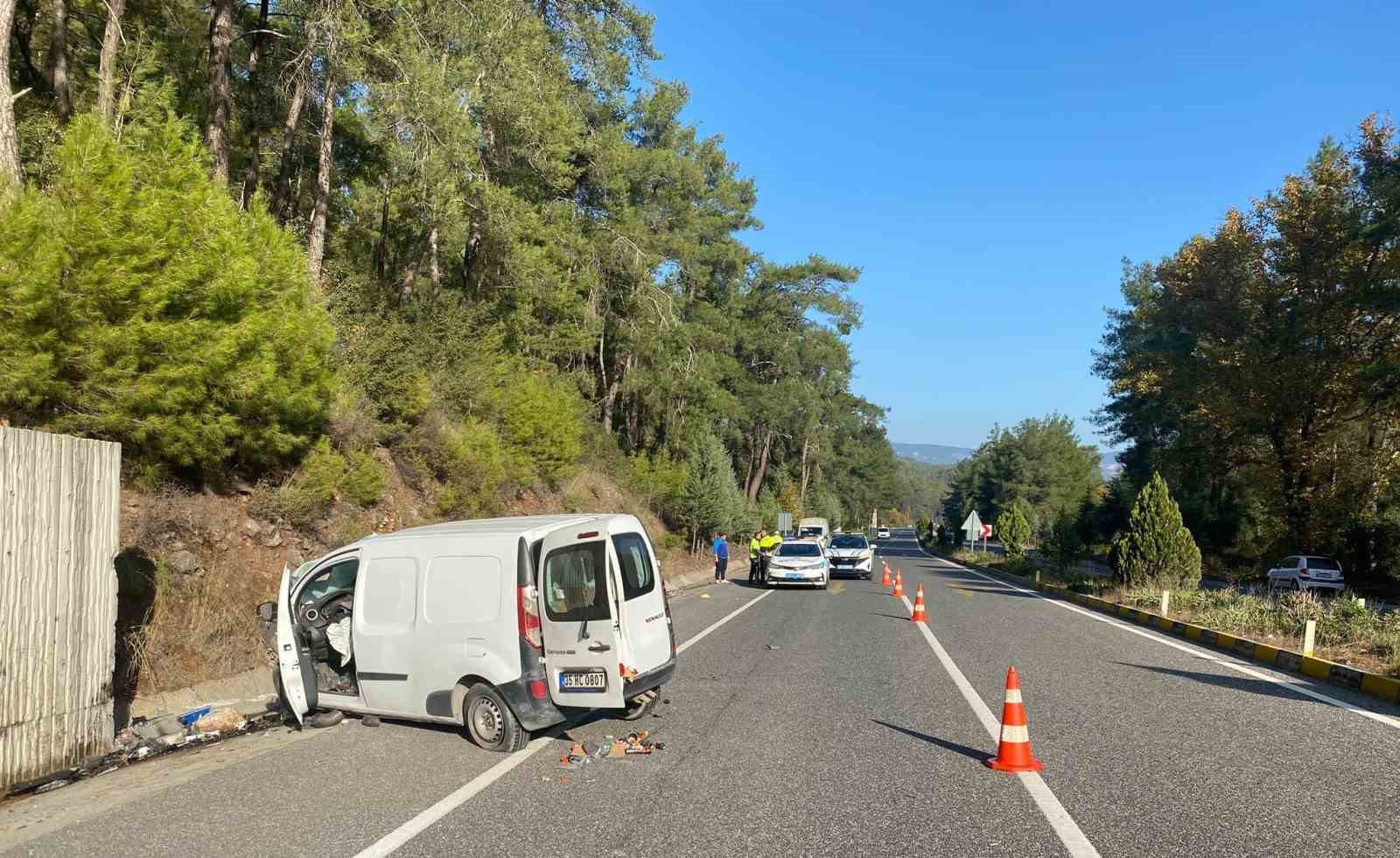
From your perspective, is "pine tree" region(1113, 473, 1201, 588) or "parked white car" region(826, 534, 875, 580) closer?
"pine tree" region(1113, 473, 1201, 588)

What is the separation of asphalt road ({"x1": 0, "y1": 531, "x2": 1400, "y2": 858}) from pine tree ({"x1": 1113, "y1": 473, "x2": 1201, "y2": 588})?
11.6 metres

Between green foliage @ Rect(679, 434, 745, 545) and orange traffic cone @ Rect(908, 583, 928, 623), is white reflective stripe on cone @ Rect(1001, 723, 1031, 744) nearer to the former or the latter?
orange traffic cone @ Rect(908, 583, 928, 623)

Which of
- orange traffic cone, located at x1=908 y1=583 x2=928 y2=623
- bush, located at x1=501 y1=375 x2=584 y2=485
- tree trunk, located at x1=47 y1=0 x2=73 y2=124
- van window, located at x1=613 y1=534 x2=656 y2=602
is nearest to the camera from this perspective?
van window, located at x1=613 y1=534 x2=656 y2=602

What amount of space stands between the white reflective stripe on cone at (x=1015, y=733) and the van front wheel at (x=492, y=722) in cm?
360

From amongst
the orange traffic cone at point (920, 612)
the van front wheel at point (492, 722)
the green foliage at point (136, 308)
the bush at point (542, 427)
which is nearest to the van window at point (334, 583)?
the van front wheel at point (492, 722)

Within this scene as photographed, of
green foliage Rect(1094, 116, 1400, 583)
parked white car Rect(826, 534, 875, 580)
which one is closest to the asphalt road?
parked white car Rect(826, 534, 875, 580)

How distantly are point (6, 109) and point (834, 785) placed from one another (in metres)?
12.2

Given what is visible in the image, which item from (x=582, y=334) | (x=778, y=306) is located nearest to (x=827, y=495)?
(x=778, y=306)

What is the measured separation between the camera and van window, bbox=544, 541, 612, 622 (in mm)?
6906

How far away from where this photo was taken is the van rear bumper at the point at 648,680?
6965 mm

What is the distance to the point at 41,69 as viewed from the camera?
68.8ft

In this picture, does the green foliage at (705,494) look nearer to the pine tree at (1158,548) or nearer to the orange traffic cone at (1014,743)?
the pine tree at (1158,548)

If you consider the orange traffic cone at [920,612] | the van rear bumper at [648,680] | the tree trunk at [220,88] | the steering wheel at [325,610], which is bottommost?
the orange traffic cone at [920,612]

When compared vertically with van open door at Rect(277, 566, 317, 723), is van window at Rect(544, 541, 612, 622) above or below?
above
